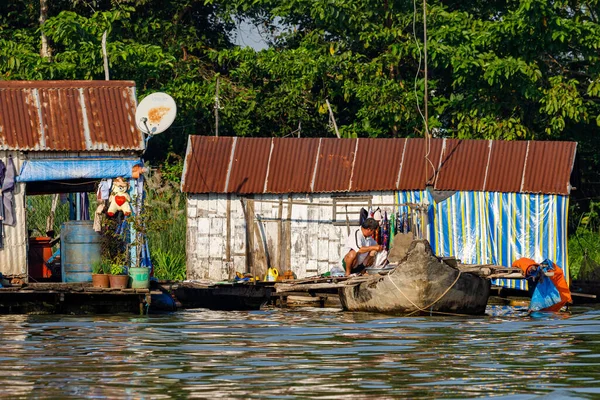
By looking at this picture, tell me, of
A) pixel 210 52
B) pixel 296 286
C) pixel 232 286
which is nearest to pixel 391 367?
pixel 296 286

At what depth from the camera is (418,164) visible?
24281 millimetres

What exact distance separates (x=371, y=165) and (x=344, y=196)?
0.85 metres

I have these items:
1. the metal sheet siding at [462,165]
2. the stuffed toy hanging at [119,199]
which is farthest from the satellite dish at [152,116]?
the metal sheet siding at [462,165]

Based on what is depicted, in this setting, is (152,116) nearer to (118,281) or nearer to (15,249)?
(118,281)

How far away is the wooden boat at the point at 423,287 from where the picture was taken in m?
19.4

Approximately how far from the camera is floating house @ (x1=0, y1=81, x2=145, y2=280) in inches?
827

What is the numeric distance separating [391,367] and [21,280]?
31.1 ft

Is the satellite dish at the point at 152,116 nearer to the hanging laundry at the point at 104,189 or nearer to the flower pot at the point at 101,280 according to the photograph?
the hanging laundry at the point at 104,189

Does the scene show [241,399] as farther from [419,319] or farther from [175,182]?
[175,182]

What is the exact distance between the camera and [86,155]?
2122cm

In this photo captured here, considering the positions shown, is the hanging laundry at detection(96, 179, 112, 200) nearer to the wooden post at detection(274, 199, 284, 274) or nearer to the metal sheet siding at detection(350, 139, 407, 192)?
the wooden post at detection(274, 199, 284, 274)

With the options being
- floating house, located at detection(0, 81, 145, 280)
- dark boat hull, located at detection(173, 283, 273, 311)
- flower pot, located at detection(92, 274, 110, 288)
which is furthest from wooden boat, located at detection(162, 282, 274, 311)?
flower pot, located at detection(92, 274, 110, 288)

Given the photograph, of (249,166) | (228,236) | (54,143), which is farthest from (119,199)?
(249,166)

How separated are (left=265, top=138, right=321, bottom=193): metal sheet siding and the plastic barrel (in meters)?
4.90
